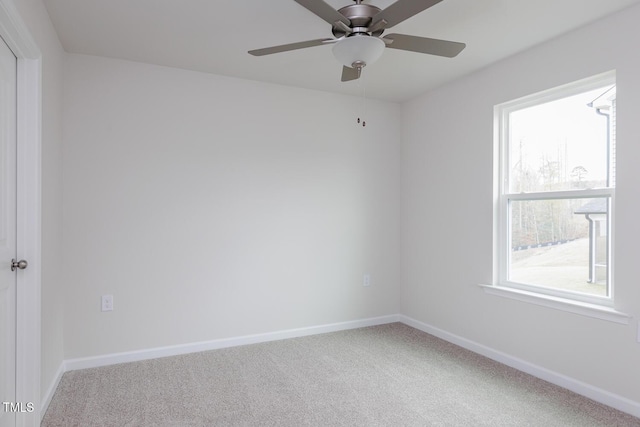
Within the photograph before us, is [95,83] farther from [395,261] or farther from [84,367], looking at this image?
[395,261]

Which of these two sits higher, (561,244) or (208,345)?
(561,244)

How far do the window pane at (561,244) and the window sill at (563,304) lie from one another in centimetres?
12

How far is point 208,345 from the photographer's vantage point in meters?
3.36

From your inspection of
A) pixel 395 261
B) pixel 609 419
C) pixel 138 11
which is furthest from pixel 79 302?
pixel 609 419

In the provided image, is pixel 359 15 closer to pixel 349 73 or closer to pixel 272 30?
pixel 349 73

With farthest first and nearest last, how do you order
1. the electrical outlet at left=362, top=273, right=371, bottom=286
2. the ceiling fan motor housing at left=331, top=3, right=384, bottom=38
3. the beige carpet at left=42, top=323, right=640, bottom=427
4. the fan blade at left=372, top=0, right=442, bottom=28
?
the electrical outlet at left=362, top=273, right=371, bottom=286
the beige carpet at left=42, top=323, right=640, bottom=427
the ceiling fan motor housing at left=331, top=3, right=384, bottom=38
the fan blade at left=372, top=0, right=442, bottom=28

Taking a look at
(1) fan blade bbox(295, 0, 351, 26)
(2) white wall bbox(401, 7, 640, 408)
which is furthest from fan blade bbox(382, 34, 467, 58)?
(2) white wall bbox(401, 7, 640, 408)

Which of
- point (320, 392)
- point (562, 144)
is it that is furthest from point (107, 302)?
point (562, 144)

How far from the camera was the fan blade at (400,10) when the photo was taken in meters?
1.64

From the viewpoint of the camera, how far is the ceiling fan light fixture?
1846 millimetres

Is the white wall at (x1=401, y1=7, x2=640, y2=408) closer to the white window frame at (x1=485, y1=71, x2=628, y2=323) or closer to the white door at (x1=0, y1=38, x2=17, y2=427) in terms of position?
the white window frame at (x1=485, y1=71, x2=628, y2=323)

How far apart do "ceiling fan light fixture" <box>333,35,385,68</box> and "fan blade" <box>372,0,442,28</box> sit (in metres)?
0.09

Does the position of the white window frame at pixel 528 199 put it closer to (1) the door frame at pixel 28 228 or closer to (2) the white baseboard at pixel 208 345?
(2) the white baseboard at pixel 208 345

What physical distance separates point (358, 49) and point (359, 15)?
5.7 inches
